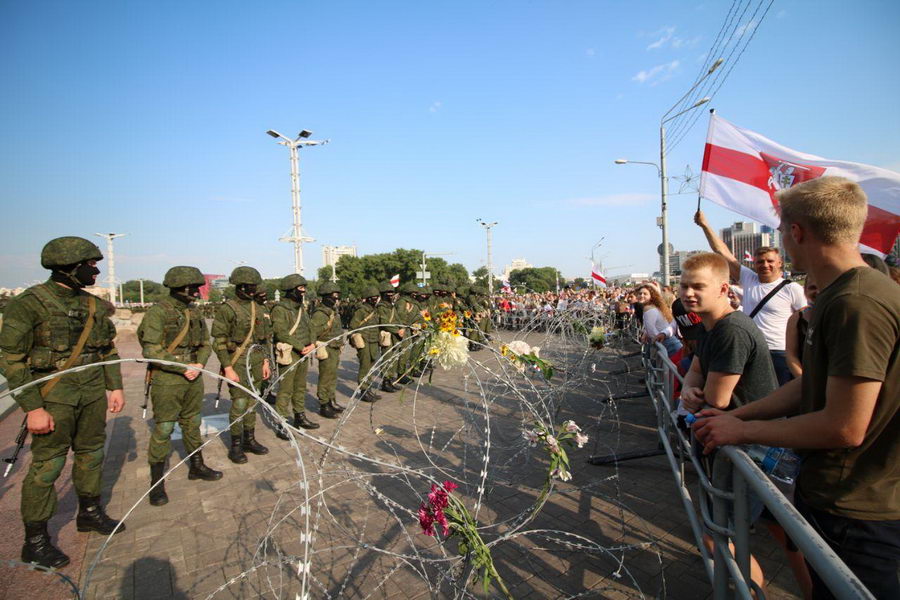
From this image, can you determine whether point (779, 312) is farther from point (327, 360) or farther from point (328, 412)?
point (328, 412)

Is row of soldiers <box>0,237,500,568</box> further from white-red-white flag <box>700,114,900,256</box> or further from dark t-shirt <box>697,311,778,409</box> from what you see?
white-red-white flag <box>700,114,900,256</box>

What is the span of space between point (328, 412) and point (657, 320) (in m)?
5.68

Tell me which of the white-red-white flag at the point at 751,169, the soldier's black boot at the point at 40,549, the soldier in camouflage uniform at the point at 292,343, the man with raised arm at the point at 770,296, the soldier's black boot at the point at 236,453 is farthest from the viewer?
the soldier in camouflage uniform at the point at 292,343

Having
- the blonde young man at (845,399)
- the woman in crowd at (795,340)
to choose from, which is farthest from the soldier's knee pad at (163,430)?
the woman in crowd at (795,340)

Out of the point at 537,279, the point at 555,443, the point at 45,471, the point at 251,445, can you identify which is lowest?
the point at 537,279

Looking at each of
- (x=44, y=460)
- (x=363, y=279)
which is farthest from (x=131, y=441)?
(x=363, y=279)

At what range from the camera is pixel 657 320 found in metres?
6.51

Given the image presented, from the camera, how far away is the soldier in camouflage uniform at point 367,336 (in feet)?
29.2

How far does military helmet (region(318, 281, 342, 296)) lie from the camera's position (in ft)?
28.8

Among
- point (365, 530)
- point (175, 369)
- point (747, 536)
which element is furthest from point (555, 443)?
point (175, 369)

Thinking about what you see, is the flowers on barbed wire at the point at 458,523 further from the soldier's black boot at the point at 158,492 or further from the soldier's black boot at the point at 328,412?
the soldier's black boot at the point at 328,412

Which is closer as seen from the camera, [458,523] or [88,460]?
[458,523]

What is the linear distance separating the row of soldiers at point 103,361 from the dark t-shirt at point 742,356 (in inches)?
53.9

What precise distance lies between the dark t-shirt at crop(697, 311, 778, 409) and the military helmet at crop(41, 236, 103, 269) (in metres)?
4.88
